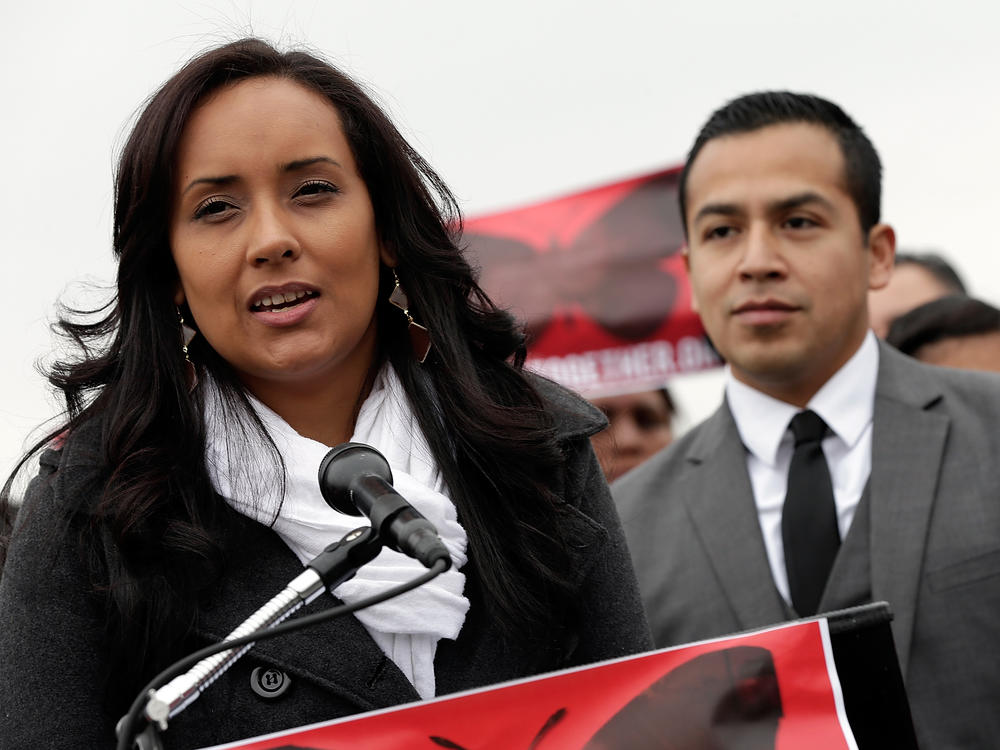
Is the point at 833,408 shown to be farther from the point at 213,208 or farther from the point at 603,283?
the point at 603,283

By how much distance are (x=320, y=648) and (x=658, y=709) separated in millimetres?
624

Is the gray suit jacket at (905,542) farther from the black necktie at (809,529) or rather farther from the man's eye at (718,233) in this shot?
the man's eye at (718,233)

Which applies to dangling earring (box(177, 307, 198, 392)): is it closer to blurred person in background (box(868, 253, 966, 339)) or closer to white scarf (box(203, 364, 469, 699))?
white scarf (box(203, 364, 469, 699))

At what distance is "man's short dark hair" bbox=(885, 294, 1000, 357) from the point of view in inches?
194

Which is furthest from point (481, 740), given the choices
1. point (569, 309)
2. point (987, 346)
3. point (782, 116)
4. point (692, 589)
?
point (569, 309)

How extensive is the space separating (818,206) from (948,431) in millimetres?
802

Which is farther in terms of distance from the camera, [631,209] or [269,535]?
[631,209]

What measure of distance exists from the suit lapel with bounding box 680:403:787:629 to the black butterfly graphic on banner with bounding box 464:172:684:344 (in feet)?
7.28

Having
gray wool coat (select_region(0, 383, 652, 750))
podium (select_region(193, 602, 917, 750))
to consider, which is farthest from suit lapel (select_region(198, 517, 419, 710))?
podium (select_region(193, 602, 917, 750))

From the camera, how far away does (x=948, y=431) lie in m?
3.66

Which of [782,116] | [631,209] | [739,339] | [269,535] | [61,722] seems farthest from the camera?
[631,209]

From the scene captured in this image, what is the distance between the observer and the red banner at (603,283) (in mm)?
6277

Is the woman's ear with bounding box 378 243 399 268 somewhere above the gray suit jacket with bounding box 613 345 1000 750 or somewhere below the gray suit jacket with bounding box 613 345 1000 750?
above

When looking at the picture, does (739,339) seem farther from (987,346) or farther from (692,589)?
(987,346)
